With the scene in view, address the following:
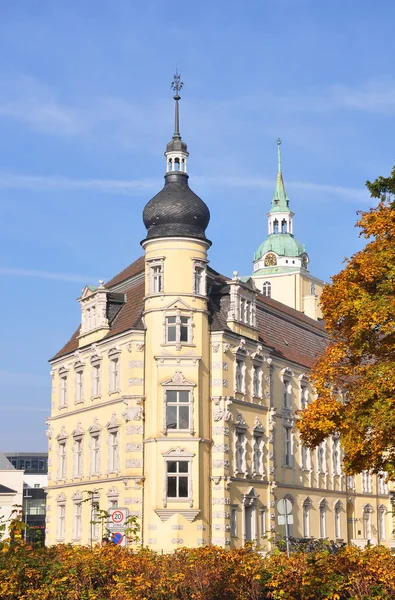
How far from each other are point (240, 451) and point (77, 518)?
36.1ft

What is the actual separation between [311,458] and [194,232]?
19.2m

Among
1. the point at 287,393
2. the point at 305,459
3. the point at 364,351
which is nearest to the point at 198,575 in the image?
the point at 364,351

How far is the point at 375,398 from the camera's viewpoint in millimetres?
31141

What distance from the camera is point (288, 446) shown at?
59750 millimetres

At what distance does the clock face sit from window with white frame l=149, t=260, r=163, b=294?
5502 centimetres

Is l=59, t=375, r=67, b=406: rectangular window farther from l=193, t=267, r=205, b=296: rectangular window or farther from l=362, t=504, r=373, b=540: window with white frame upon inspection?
l=362, t=504, r=373, b=540: window with white frame

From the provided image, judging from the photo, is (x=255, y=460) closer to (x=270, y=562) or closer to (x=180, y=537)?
(x=180, y=537)

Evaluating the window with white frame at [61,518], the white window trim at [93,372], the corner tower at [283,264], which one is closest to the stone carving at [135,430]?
the white window trim at [93,372]

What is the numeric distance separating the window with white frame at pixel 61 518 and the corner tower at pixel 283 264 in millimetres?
48268

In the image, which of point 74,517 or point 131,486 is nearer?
point 131,486

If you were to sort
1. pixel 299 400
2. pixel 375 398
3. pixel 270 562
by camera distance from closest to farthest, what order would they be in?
1. pixel 270 562
2. pixel 375 398
3. pixel 299 400

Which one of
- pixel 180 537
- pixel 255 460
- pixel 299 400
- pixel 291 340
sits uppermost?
pixel 291 340

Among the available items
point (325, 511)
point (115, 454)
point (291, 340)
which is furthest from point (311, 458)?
point (115, 454)

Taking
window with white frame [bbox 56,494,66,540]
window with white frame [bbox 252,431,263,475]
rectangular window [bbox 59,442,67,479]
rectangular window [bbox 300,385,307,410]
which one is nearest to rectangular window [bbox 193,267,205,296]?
window with white frame [bbox 252,431,263,475]
